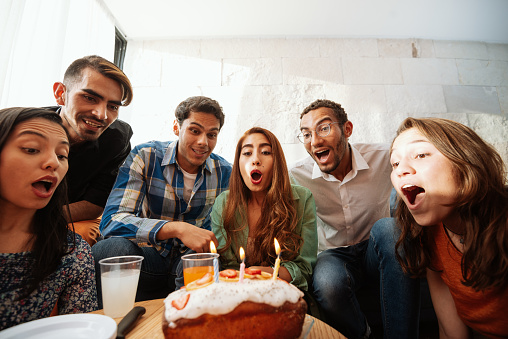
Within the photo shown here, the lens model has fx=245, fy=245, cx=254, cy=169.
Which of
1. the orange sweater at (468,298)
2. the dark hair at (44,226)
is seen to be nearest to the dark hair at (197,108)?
the dark hair at (44,226)

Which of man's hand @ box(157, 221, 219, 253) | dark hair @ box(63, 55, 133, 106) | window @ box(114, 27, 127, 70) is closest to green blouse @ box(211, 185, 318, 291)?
man's hand @ box(157, 221, 219, 253)

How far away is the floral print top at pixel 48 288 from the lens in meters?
0.86

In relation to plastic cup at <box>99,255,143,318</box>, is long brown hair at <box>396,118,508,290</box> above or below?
above

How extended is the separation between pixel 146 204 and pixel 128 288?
41.7 inches

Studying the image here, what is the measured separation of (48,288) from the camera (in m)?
0.94

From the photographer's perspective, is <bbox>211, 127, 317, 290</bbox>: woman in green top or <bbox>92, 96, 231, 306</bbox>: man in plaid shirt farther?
<bbox>92, 96, 231, 306</bbox>: man in plaid shirt

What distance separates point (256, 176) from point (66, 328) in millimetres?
1136

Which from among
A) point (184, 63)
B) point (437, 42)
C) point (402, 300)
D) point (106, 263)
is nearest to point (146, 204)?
point (106, 263)

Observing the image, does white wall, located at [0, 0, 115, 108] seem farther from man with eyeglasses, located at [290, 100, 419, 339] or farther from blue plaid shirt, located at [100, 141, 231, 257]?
man with eyeglasses, located at [290, 100, 419, 339]

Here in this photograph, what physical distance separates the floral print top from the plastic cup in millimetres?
140

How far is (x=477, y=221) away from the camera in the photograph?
913 millimetres

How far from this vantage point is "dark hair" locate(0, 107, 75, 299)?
34.6 inches

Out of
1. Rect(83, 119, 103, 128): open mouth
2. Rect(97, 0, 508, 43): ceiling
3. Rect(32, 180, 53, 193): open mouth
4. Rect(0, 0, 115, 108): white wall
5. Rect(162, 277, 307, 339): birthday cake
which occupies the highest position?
Rect(97, 0, 508, 43): ceiling

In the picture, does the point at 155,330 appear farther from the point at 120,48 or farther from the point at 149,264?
the point at 120,48
